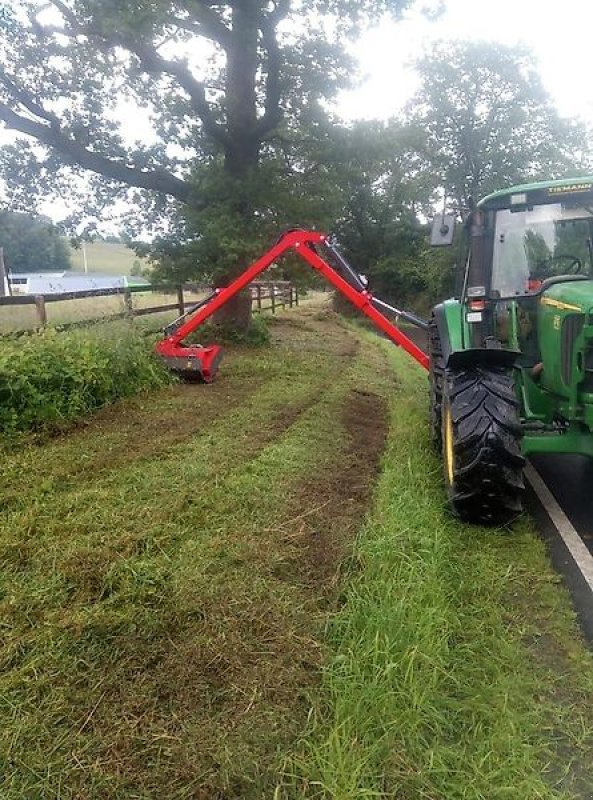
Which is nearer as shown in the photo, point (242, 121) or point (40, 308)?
point (40, 308)

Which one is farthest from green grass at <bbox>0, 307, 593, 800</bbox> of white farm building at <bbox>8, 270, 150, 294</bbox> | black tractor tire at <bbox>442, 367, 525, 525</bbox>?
white farm building at <bbox>8, 270, 150, 294</bbox>

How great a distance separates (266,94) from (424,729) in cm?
1201

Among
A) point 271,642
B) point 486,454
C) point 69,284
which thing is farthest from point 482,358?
point 69,284

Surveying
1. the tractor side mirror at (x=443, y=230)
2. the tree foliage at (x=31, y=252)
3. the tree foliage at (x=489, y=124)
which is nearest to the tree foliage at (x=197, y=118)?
the tractor side mirror at (x=443, y=230)

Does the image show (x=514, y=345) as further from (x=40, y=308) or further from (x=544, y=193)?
(x=40, y=308)

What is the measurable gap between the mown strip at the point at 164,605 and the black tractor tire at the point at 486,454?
717mm

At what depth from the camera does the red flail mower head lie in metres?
9.03

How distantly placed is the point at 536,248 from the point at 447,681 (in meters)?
4.01

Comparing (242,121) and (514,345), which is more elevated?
(242,121)

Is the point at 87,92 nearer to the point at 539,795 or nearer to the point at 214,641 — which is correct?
the point at 214,641

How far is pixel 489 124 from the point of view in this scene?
3141cm

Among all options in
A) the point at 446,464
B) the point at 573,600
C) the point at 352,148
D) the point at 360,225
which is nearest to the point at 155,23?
the point at 352,148

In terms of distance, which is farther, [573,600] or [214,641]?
[573,600]

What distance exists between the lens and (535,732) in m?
2.57
